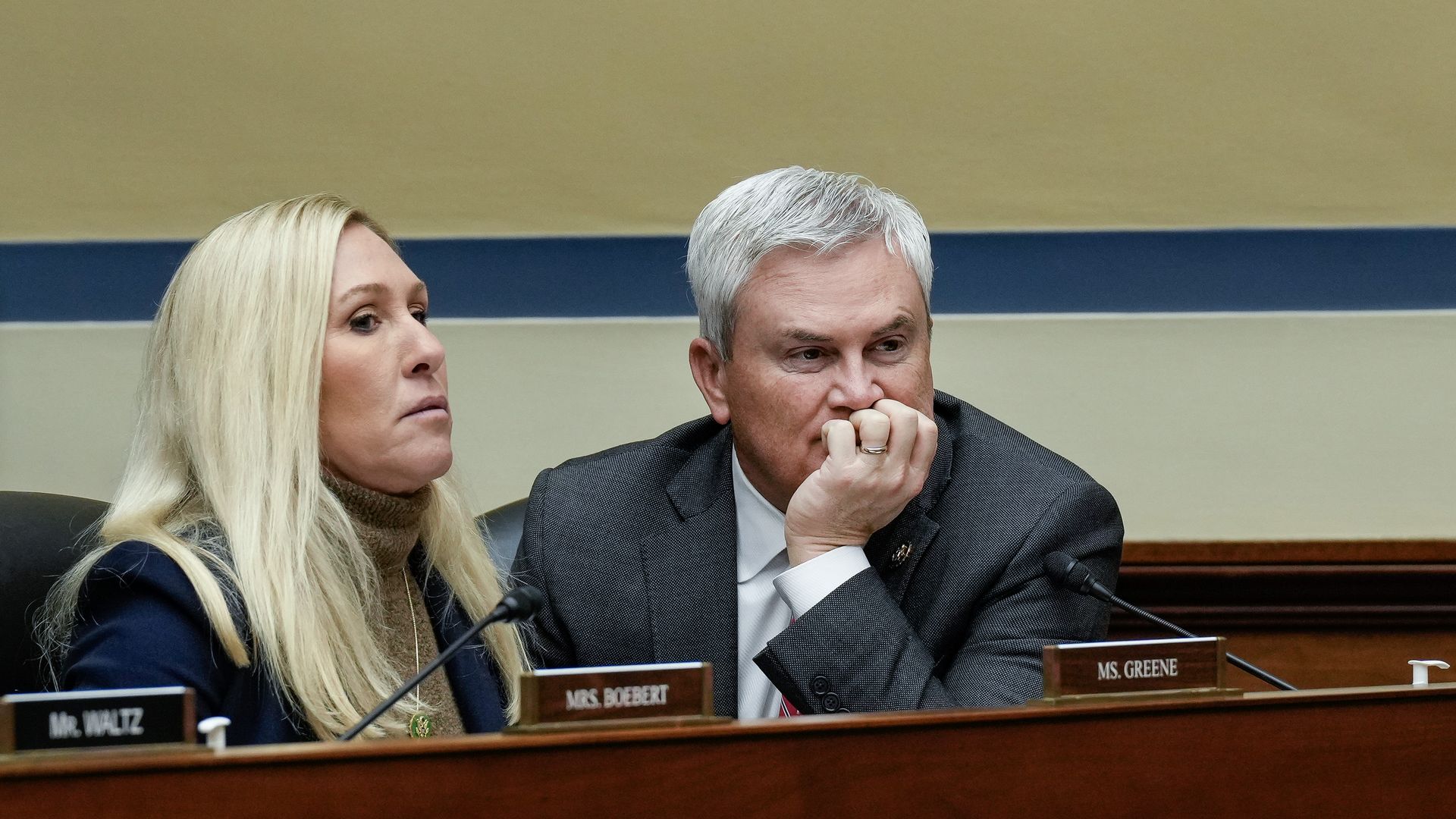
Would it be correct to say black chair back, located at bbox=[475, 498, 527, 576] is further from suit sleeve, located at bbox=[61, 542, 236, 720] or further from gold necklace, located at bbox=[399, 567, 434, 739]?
suit sleeve, located at bbox=[61, 542, 236, 720]

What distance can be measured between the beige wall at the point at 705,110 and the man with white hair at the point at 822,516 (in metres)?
0.74

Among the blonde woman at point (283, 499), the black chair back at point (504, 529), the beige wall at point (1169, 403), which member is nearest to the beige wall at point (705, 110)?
the beige wall at point (1169, 403)

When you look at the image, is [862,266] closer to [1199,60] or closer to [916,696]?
[916,696]

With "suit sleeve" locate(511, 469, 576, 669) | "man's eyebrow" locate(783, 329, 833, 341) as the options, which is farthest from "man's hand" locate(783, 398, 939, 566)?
"suit sleeve" locate(511, 469, 576, 669)

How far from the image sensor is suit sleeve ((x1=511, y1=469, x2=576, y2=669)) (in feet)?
6.24

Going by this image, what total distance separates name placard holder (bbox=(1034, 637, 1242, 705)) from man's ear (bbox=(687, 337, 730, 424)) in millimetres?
894

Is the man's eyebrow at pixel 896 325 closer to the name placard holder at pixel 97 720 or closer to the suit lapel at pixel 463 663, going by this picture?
the suit lapel at pixel 463 663

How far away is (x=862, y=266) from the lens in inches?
70.4

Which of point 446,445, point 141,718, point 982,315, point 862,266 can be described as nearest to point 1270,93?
point 982,315

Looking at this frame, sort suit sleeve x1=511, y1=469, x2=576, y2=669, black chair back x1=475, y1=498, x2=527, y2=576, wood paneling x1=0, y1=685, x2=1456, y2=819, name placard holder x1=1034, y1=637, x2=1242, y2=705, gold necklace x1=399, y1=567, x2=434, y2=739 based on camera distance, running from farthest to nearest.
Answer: black chair back x1=475, y1=498, x2=527, y2=576, suit sleeve x1=511, y1=469, x2=576, y2=669, gold necklace x1=399, y1=567, x2=434, y2=739, name placard holder x1=1034, y1=637, x2=1242, y2=705, wood paneling x1=0, y1=685, x2=1456, y2=819

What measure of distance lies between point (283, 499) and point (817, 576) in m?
0.63

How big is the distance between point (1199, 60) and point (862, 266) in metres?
1.17

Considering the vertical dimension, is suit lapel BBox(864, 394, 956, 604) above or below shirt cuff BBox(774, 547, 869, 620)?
above

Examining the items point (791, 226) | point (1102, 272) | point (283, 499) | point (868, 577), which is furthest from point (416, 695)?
point (1102, 272)
